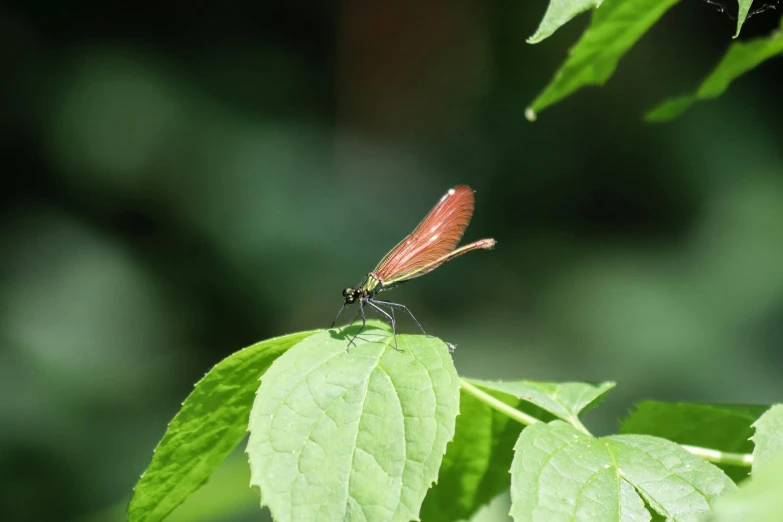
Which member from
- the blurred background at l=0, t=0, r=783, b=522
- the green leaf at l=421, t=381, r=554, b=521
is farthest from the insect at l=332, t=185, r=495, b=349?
the blurred background at l=0, t=0, r=783, b=522

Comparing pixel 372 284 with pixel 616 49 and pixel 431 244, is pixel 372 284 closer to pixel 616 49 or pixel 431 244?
pixel 431 244

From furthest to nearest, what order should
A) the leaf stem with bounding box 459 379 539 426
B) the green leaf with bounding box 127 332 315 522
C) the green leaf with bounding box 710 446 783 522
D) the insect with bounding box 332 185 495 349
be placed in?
the insect with bounding box 332 185 495 349 < the leaf stem with bounding box 459 379 539 426 < the green leaf with bounding box 127 332 315 522 < the green leaf with bounding box 710 446 783 522

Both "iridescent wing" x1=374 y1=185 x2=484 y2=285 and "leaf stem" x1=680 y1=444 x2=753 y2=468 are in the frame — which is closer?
"leaf stem" x1=680 y1=444 x2=753 y2=468

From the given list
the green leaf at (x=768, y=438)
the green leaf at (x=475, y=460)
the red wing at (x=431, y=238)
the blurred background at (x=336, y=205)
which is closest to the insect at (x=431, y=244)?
the red wing at (x=431, y=238)

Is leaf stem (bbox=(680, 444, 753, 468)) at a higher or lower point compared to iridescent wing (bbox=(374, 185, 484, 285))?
lower

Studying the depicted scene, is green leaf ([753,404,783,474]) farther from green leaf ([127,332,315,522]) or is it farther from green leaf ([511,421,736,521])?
green leaf ([127,332,315,522])

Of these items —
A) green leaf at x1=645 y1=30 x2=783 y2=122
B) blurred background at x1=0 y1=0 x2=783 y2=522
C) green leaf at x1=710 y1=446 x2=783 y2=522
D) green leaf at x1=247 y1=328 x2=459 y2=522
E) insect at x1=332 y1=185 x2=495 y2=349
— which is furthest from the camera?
blurred background at x1=0 y1=0 x2=783 y2=522
